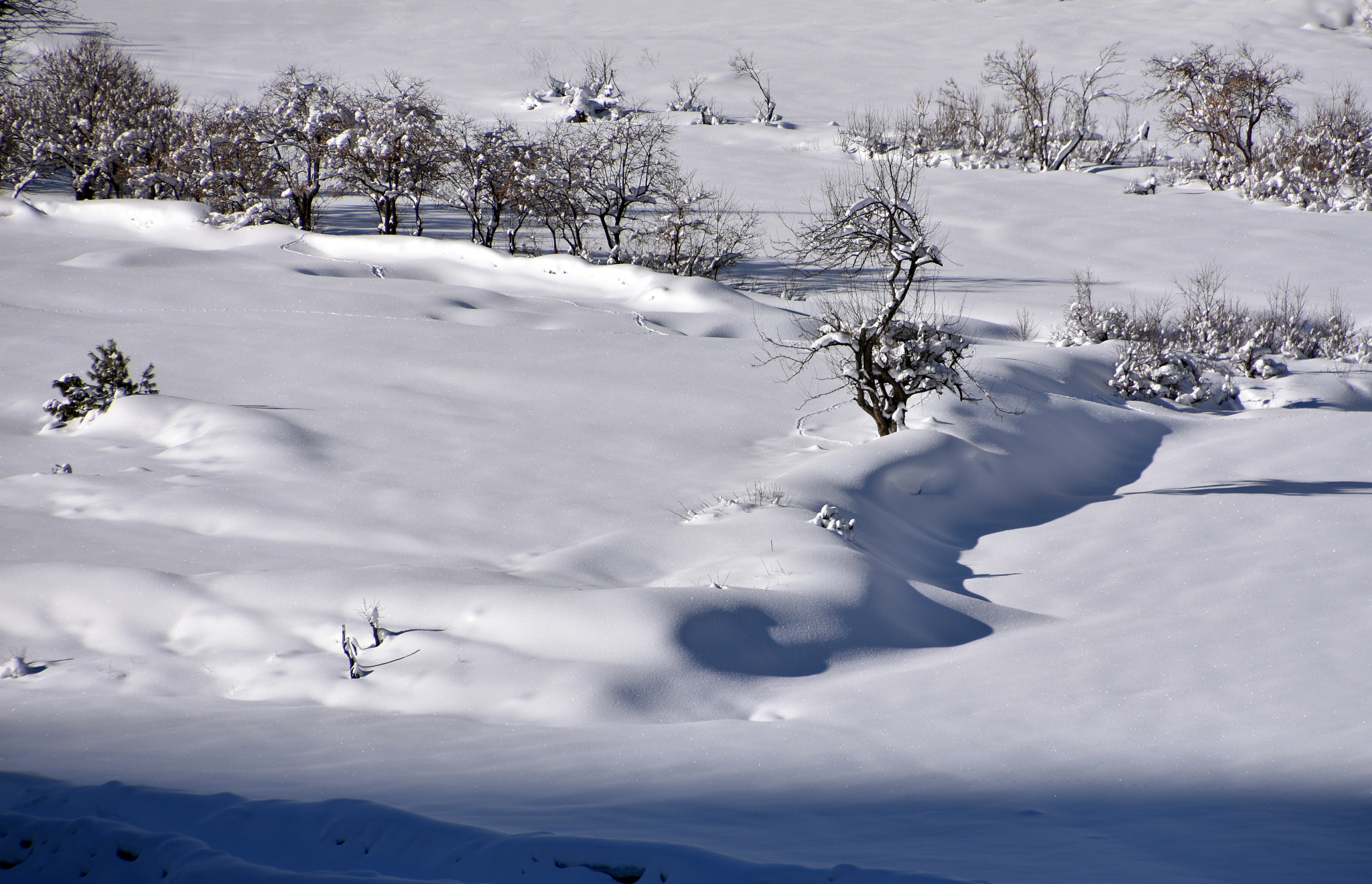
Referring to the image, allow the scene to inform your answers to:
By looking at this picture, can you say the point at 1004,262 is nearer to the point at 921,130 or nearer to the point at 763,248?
Result: the point at 763,248

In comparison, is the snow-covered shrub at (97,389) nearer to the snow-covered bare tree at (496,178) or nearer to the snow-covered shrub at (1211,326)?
the snow-covered bare tree at (496,178)

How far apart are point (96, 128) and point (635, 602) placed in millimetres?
24171

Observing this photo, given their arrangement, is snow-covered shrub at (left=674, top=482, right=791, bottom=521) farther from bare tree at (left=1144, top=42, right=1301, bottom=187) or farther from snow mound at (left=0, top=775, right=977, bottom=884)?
bare tree at (left=1144, top=42, right=1301, bottom=187)

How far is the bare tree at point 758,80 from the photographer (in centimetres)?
3152

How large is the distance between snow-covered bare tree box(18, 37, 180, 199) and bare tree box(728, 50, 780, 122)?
55.8 feet

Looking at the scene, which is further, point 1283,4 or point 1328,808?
point 1283,4

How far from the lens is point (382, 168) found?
64.5 feet

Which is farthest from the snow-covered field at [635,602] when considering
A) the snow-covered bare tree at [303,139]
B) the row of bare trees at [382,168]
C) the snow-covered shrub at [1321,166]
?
the snow-covered shrub at [1321,166]

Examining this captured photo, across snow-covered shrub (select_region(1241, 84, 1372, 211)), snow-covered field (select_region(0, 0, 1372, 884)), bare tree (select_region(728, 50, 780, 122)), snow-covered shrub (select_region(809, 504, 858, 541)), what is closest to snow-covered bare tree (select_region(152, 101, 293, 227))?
snow-covered field (select_region(0, 0, 1372, 884))

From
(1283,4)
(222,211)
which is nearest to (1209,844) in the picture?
(222,211)

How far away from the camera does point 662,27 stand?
142ft

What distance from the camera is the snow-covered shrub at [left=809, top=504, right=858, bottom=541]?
23.2 ft

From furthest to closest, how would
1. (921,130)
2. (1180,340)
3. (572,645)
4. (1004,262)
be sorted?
(921,130) → (1004,262) → (1180,340) → (572,645)

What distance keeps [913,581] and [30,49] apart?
1563 inches
